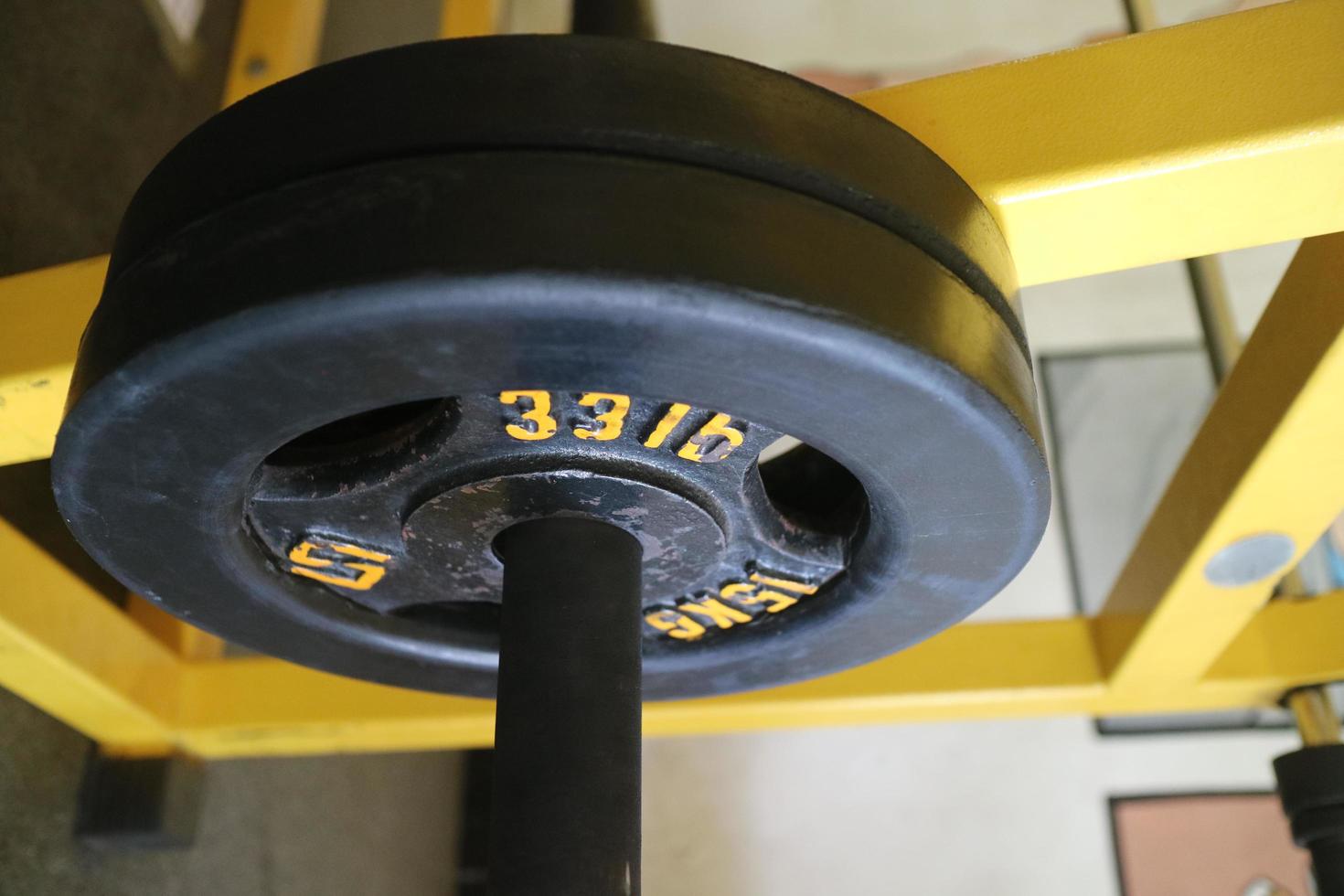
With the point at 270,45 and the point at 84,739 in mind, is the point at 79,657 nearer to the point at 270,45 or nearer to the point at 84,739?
the point at 84,739

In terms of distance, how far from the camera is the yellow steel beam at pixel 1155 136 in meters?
0.53

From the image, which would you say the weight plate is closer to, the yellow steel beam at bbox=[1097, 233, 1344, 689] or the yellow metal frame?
the yellow metal frame

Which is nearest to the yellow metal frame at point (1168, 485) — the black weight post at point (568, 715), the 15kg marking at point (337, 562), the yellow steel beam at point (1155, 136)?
the yellow steel beam at point (1155, 136)

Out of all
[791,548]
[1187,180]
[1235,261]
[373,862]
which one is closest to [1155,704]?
[791,548]

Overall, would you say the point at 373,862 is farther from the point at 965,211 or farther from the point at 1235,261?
the point at 1235,261

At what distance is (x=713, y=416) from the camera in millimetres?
567

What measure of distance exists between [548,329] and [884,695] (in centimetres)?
70

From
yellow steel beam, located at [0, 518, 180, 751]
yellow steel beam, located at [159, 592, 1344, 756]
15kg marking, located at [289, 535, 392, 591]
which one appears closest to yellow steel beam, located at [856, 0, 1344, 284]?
15kg marking, located at [289, 535, 392, 591]

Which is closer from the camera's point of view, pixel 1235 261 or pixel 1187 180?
pixel 1187 180

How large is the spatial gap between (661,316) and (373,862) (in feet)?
4.38

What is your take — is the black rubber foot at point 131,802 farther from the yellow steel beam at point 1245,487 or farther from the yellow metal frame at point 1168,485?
the yellow steel beam at point 1245,487

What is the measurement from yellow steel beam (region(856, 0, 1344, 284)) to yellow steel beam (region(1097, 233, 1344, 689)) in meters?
0.12

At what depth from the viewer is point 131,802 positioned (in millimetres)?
1112

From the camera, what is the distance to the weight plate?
1.40ft
